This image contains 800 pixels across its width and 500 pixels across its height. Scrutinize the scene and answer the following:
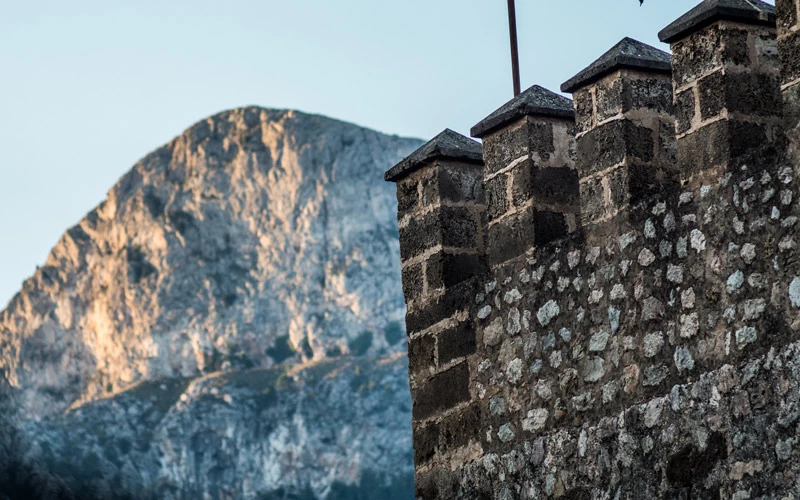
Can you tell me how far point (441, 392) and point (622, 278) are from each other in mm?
1686

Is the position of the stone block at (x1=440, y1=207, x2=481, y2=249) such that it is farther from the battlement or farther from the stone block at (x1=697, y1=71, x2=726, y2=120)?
the stone block at (x1=697, y1=71, x2=726, y2=120)

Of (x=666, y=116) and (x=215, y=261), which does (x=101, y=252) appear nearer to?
(x=215, y=261)

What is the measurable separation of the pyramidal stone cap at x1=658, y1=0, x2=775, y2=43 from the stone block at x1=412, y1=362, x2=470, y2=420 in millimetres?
2409

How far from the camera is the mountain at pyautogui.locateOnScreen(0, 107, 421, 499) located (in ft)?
334

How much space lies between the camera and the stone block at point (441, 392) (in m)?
7.71

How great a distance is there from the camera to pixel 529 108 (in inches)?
283

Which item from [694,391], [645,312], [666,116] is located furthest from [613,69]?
[694,391]

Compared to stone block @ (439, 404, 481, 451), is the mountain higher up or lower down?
higher up

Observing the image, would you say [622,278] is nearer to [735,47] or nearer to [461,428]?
[735,47]

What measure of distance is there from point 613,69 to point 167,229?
110138 mm

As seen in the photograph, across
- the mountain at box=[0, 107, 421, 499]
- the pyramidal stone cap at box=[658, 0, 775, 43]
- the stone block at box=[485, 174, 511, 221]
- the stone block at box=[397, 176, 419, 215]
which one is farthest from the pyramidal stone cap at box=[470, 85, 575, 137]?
the mountain at box=[0, 107, 421, 499]

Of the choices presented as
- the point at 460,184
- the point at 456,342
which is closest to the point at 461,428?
the point at 456,342

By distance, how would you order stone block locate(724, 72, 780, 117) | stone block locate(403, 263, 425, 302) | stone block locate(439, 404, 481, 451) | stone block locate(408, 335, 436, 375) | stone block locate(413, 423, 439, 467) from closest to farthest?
stone block locate(724, 72, 780, 117) < stone block locate(439, 404, 481, 451) < stone block locate(413, 423, 439, 467) < stone block locate(408, 335, 436, 375) < stone block locate(403, 263, 425, 302)

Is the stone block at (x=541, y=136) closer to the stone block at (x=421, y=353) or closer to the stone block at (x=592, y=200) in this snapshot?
the stone block at (x=592, y=200)
